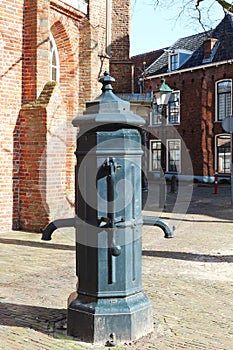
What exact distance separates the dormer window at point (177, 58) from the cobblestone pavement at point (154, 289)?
78.5 feet

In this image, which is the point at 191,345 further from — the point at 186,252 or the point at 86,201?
the point at 186,252

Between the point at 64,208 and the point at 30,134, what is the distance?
1711 mm

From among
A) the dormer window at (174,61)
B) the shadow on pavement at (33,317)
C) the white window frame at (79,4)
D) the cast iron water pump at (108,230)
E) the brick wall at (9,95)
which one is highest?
the dormer window at (174,61)

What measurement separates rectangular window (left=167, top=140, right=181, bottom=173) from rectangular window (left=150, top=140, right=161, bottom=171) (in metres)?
1.55

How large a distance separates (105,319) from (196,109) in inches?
1091

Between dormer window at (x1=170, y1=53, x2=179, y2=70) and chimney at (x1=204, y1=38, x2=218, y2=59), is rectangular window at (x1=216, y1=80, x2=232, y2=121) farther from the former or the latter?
dormer window at (x1=170, y1=53, x2=179, y2=70)

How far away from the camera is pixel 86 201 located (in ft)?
12.6

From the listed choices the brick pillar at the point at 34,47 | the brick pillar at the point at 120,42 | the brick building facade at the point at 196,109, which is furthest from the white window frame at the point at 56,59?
the brick building facade at the point at 196,109

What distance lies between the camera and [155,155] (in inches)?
1334

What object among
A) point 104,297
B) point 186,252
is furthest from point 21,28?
point 104,297

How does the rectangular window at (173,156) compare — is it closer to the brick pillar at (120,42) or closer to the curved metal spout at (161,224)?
the brick pillar at (120,42)

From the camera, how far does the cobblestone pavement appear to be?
12.4ft

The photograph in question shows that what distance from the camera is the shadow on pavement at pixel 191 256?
7020mm

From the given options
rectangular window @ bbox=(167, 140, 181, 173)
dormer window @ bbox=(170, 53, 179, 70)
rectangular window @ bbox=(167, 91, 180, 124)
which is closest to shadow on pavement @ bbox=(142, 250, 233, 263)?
rectangular window @ bbox=(167, 140, 181, 173)
